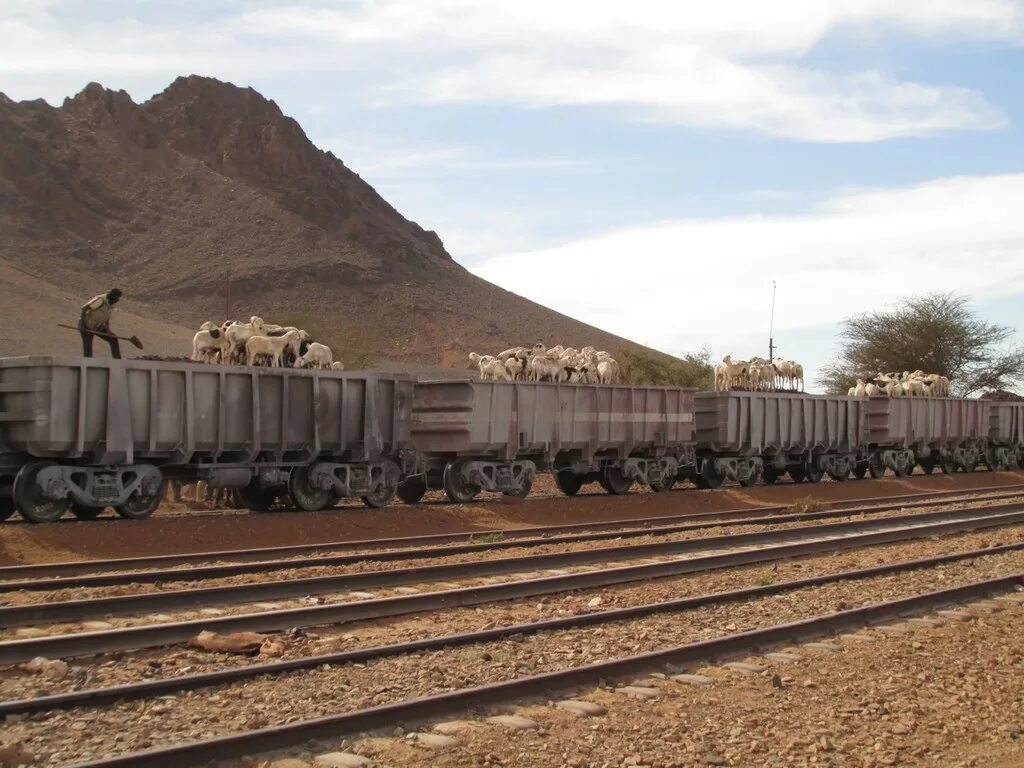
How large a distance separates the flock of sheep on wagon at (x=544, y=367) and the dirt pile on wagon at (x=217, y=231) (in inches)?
1601

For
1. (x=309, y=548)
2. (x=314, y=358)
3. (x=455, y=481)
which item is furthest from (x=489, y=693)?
(x=455, y=481)

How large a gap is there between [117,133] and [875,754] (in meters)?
110

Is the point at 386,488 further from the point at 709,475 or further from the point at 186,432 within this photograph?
the point at 709,475

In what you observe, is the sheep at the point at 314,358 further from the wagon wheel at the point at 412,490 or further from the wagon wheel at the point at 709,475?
the wagon wheel at the point at 709,475

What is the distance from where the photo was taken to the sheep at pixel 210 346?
2155 centimetres

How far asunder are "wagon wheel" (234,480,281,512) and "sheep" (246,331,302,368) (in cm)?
224

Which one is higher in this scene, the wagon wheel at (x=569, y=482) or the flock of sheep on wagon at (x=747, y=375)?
the flock of sheep on wagon at (x=747, y=375)

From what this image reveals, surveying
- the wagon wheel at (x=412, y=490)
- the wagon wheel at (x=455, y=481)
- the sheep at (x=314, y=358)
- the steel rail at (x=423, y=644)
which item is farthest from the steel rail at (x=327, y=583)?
the sheep at (x=314, y=358)

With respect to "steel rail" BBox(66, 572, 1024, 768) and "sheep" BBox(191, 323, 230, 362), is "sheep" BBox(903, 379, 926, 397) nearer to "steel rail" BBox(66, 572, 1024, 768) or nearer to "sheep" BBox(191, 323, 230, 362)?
"sheep" BBox(191, 323, 230, 362)

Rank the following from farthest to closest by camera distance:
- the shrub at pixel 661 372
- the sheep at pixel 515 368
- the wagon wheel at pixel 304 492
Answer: the shrub at pixel 661 372 → the sheep at pixel 515 368 → the wagon wheel at pixel 304 492

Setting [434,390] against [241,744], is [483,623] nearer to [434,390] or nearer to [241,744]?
[241,744]

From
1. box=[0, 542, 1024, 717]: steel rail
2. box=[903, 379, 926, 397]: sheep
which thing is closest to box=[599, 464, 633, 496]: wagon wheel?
box=[0, 542, 1024, 717]: steel rail

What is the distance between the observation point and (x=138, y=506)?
18406mm

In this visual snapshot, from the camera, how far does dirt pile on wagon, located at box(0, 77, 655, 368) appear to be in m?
86.2
